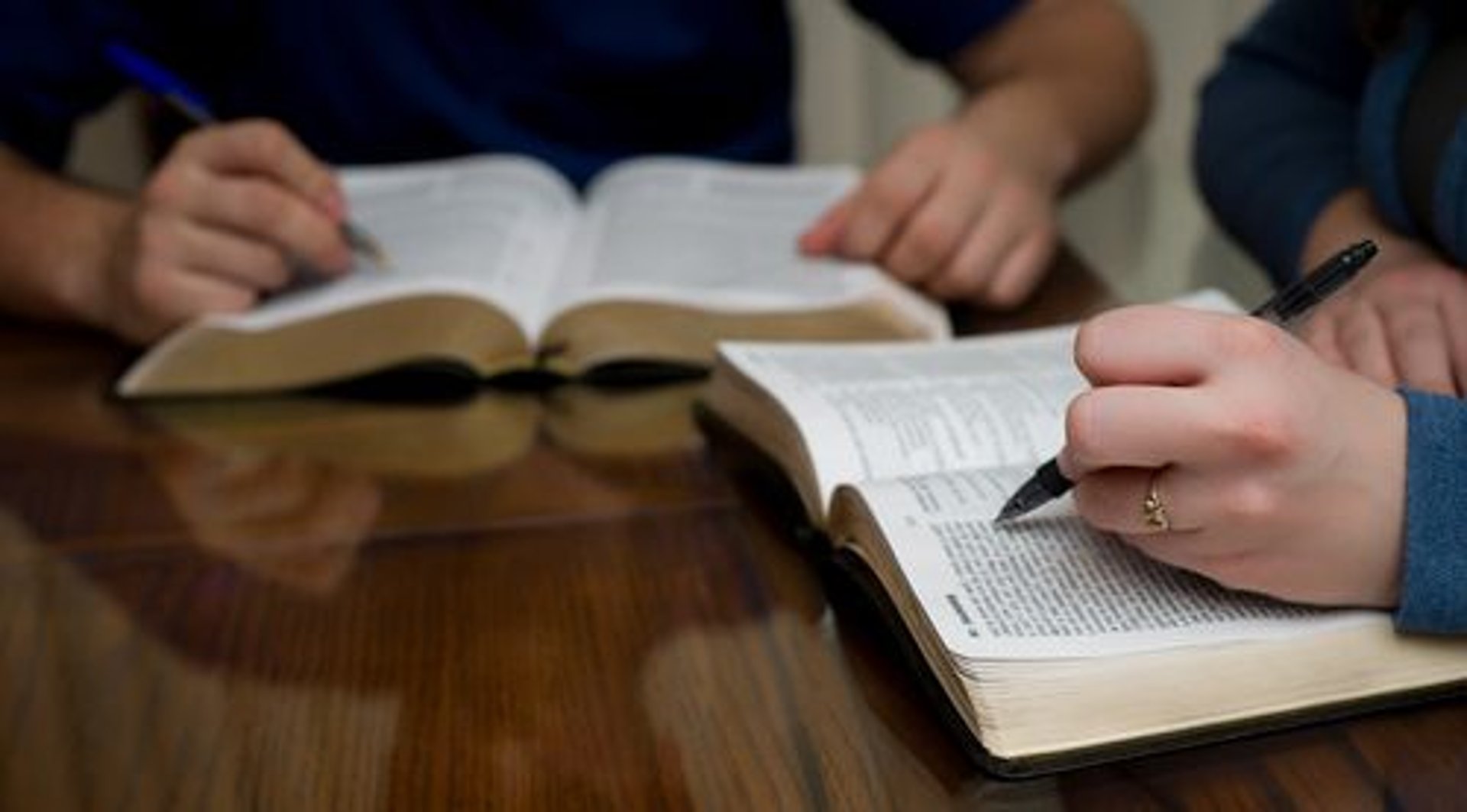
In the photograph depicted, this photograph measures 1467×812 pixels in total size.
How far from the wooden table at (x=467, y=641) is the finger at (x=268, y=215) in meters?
0.09

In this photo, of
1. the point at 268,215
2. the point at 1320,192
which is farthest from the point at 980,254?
the point at 268,215

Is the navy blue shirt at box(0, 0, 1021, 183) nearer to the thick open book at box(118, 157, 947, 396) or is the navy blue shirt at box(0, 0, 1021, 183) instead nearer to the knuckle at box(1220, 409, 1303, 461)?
the thick open book at box(118, 157, 947, 396)

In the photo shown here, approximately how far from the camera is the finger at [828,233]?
3.01 feet

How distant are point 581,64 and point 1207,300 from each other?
1.89ft

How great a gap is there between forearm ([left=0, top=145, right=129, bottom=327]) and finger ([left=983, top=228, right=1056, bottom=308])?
51cm

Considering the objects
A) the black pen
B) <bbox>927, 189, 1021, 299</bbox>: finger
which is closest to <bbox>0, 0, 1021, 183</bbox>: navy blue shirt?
<bbox>927, 189, 1021, 299</bbox>: finger

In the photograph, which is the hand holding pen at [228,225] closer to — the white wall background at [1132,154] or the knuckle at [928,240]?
the knuckle at [928,240]

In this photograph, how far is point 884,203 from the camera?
90 centimetres

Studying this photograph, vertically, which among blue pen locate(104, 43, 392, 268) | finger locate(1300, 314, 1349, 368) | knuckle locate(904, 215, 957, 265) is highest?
finger locate(1300, 314, 1349, 368)

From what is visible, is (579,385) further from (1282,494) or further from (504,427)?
(1282,494)

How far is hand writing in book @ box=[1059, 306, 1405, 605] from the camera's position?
478mm

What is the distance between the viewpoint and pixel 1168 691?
0.49 metres

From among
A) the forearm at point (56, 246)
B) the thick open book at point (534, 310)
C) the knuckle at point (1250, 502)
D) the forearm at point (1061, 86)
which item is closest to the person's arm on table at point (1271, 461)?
the knuckle at point (1250, 502)

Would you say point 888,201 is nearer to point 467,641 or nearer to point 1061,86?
point 1061,86
